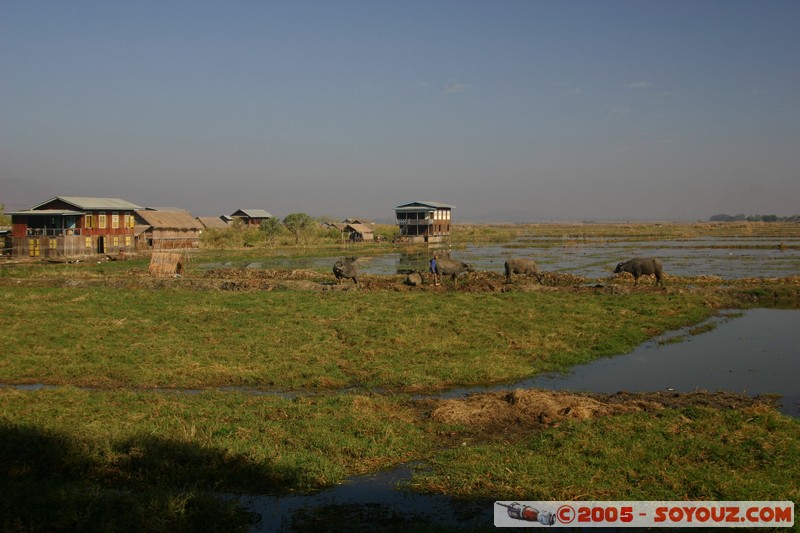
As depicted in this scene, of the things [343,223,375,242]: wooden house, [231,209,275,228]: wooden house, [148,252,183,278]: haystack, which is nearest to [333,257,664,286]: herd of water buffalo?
[148,252,183,278]: haystack

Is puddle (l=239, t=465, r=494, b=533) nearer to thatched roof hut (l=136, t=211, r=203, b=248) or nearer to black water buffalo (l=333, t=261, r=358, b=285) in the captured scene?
black water buffalo (l=333, t=261, r=358, b=285)

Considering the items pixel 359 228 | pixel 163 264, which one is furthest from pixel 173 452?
pixel 359 228

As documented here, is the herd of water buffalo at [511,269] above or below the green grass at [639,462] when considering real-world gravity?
above

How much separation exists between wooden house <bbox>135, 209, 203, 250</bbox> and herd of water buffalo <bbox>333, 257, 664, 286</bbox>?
35.5 m

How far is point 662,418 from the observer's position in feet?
32.7

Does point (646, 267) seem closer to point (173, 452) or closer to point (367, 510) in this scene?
point (367, 510)

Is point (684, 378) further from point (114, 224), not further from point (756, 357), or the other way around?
point (114, 224)

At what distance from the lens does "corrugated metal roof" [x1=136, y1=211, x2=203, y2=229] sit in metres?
60.3

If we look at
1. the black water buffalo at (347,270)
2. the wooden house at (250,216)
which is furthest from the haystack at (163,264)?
the wooden house at (250,216)

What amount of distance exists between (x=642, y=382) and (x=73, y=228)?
4668cm

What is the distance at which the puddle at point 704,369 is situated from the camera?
13008mm

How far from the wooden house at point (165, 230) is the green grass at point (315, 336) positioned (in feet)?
122

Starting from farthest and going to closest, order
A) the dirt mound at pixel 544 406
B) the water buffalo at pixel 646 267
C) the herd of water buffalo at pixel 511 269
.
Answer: the herd of water buffalo at pixel 511 269 → the water buffalo at pixel 646 267 → the dirt mound at pixel 544 406

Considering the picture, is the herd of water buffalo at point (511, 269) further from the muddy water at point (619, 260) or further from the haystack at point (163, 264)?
the haystack at point (163, 264)
